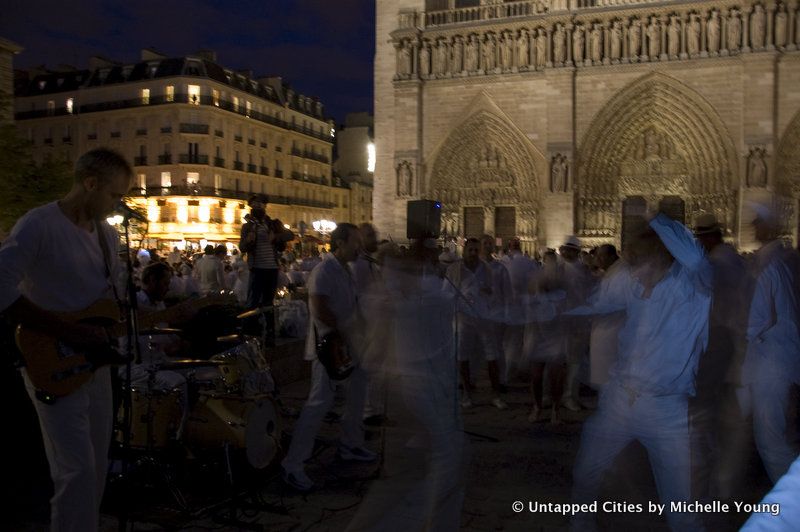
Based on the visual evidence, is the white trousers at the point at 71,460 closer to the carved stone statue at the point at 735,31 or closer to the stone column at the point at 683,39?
the stone column at the point at 683,39

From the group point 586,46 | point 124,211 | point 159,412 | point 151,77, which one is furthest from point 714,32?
point 151,77

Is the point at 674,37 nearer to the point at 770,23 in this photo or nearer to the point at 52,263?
the point at 770,23

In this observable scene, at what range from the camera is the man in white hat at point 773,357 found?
12.6 feet

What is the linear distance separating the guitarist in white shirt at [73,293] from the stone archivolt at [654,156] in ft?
68.1

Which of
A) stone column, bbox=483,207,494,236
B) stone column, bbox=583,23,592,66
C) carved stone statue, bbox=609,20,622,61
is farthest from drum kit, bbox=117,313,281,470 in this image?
carved stone statue, bbox=609,20,622,61

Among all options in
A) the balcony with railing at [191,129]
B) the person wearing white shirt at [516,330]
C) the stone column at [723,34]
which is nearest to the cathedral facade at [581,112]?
the stone column at [723,34]

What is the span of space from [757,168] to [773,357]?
18.4m

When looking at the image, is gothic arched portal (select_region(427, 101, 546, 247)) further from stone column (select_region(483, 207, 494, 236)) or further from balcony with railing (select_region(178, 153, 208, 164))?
balcony with railing (select_region(178, 153, 208, 164))

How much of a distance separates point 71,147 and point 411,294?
145 ft

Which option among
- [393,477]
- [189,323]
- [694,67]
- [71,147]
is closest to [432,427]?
[393,477]

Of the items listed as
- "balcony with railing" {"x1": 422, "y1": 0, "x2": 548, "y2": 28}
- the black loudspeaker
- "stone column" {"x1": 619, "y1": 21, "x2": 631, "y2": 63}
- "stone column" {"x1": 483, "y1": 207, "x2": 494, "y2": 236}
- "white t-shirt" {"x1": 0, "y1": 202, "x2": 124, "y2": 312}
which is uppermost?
"balcony with railing" {"x1": 422, "y1": 0, "x2": 548, "y2": 28}

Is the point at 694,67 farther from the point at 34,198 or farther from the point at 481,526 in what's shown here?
the point at 481,526

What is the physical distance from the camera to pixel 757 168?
65.4 feet

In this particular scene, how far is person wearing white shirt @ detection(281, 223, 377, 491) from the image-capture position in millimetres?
4466
